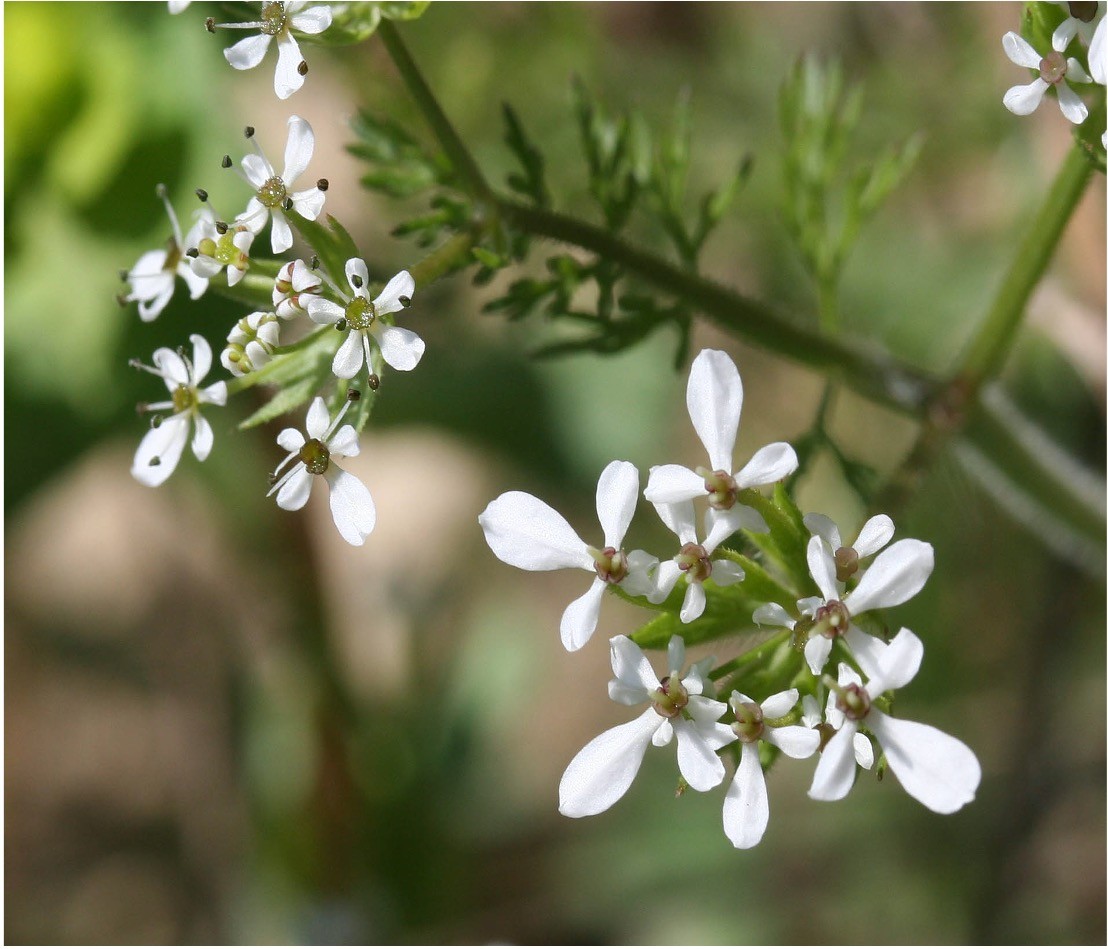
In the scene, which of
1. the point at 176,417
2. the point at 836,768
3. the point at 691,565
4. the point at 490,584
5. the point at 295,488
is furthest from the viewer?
the point at 490,584

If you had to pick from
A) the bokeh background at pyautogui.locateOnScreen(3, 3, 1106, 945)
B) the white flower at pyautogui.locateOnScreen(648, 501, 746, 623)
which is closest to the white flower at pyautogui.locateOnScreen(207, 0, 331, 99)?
the white flower at pyautogui.locateOnScreen(648, 501, 746, 623)

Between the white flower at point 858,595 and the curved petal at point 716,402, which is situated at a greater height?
the curved petal at point 716,402

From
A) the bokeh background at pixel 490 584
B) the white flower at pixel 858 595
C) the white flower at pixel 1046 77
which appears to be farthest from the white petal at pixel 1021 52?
the bokeh background at pixel 490 584

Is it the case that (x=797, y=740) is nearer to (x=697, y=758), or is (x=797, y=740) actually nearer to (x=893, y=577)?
(x=697, y=758)

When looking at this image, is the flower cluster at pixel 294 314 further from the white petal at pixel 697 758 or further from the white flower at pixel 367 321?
the white petal at pixel 697 758

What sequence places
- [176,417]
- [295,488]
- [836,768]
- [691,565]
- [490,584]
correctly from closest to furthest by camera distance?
[836,768]
[691,565]
[295,488]
[176,417]
[490,584]

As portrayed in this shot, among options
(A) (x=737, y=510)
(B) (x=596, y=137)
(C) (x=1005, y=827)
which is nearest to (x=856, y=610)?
(A) (x=737, y=510)

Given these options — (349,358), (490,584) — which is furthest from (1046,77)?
(490,584)
